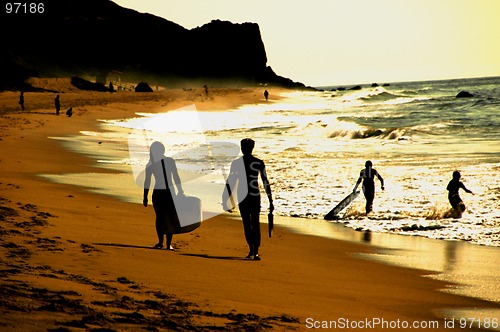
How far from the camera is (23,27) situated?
144m

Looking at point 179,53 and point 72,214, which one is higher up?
point 179,53

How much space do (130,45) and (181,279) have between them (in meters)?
161

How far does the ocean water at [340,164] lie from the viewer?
12.4m

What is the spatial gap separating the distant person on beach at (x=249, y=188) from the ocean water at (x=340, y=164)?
2218mm

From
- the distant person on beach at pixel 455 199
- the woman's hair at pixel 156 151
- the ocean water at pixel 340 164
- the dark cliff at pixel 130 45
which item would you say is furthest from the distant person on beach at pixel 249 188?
the dark cliff at pixel 130 45

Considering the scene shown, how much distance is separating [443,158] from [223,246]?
14.9m

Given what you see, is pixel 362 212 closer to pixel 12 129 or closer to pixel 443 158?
pixel 443 158

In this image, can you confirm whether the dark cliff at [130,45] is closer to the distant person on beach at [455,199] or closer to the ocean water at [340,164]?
the ocean water at [340,164]

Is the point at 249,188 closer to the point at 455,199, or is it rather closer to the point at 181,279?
the point at 181,279

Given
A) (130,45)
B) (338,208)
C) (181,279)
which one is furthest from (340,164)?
(130,45)

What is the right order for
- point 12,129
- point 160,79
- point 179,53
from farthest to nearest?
point 179,53, point 160,79, point 12,129

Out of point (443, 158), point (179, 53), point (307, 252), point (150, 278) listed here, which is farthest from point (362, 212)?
point (179, 53)

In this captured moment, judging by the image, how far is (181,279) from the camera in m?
6.50

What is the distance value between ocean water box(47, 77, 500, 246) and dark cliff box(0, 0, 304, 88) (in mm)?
83548
